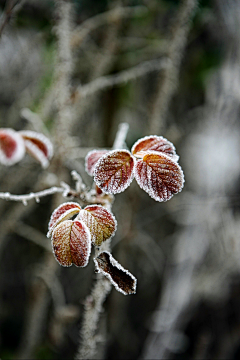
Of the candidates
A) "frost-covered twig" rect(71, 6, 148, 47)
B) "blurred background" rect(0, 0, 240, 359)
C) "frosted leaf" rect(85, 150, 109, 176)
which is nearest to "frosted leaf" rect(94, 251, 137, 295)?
"frosted leaf" rect(85, 150, 109, 176)

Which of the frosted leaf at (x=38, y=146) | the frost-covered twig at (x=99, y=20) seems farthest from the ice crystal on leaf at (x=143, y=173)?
the frost-covered twig at (x=99, y=20)

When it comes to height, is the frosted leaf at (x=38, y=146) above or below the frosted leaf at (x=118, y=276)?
above

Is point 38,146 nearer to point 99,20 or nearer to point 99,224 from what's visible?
point 99,224

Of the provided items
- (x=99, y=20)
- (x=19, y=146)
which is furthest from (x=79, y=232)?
(x=99, y=20)

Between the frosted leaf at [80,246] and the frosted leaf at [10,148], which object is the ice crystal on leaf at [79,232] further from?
the frosted leaf at [10,148]

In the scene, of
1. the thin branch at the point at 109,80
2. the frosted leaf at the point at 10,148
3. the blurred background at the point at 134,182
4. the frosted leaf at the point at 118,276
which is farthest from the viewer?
the blurred background at the point at 134,182

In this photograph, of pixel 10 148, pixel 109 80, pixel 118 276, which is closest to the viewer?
pixel 118 276
